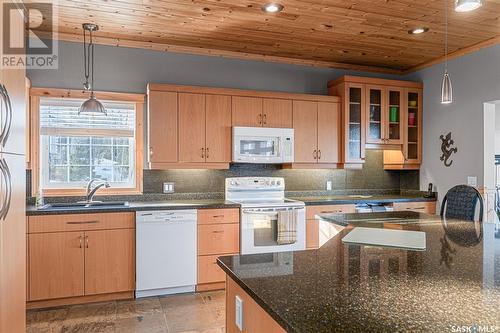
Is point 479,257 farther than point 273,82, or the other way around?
point 273,82

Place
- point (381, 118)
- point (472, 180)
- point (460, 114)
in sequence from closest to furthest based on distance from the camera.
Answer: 1. point (472, 180)
2. point (460, 114)
3. point (381, 118)

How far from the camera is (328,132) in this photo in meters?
4.46

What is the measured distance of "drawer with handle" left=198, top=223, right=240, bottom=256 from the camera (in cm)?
369

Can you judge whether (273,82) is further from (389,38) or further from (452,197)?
(452,197)

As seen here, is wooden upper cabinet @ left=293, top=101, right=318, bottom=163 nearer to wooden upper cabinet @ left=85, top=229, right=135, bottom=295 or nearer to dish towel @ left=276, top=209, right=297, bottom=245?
dish towel @ left=276, top=209, right=297, bottom=245

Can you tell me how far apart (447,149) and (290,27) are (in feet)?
8.07

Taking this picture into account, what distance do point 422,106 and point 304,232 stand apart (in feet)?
7.93

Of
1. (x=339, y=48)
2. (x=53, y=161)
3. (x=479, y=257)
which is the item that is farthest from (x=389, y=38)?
(x=53, y=161)

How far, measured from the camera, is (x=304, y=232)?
401 cm

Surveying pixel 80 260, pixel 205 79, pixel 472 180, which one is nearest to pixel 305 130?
pixel 205 79

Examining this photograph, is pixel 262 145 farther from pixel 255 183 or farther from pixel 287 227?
pixel 287 227

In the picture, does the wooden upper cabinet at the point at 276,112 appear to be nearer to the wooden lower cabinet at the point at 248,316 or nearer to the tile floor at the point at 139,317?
the tile floor at the point at 139,317

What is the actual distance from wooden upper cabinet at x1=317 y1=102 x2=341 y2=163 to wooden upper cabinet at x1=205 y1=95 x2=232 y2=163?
1153 millimetres

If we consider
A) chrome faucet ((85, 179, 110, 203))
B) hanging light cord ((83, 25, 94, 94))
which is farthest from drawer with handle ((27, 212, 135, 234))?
hanging light cord ((83, 25, 94, 94))
